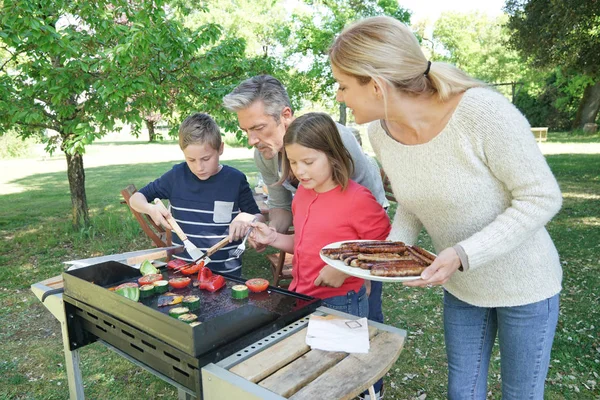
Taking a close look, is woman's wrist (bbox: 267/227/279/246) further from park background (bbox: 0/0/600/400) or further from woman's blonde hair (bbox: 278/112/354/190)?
park background (bbox: 0/0/600/400)

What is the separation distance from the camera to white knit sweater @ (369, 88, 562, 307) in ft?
4.65

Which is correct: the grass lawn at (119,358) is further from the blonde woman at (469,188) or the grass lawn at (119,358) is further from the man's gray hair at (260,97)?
the man's gray hair at (260,97)

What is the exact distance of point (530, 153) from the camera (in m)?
1.40

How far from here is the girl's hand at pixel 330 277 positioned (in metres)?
1.90

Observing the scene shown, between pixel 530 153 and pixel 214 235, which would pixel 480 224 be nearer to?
pixel 530 153

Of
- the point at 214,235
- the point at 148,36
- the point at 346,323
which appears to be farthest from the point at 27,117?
the point at 346,323

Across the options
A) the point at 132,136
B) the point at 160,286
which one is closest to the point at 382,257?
the point at 160,286

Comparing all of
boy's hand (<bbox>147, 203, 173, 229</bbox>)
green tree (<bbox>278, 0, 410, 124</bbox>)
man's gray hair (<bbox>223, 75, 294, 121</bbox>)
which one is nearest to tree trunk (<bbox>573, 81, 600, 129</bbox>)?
green tree (<bbox>278, 0, 410, 124</bbox>)

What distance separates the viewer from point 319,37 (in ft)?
51.3

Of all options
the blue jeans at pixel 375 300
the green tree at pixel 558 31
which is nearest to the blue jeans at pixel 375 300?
the blue jeans at pixel 375 300

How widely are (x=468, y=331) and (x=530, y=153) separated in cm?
78

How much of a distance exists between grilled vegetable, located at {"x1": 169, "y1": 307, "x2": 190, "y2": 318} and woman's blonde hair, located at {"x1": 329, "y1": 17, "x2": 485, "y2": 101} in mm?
1026

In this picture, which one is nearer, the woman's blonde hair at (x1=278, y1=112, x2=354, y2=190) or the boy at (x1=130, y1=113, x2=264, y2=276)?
the woman's blonde hair at (x1=278, y1=112, x2=354, y2=190)

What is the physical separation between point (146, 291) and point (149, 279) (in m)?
0.12
